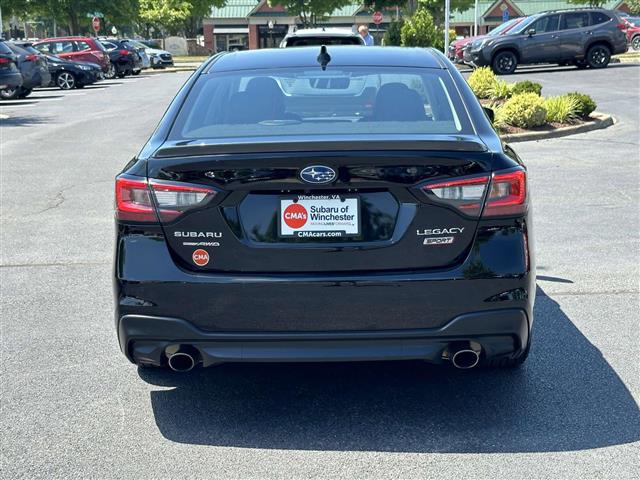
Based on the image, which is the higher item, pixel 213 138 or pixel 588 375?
pixel 213 138

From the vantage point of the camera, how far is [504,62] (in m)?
30.7

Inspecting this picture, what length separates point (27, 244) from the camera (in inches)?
331

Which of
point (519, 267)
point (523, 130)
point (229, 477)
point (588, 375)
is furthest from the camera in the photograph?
point (523, 130)

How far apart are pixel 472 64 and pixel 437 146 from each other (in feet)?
91.0

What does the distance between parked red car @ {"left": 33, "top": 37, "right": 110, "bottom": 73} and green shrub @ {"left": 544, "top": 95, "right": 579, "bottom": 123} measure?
23527 millimetres

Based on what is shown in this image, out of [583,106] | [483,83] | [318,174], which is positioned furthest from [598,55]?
[318,174]

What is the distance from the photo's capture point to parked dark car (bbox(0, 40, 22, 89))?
2541cm

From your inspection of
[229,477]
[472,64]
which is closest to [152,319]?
[229,477]

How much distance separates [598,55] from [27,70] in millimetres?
18104

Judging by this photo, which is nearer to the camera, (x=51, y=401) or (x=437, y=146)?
(x=437, y=146)

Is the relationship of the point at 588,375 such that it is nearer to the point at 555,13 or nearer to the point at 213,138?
the point at 213,138

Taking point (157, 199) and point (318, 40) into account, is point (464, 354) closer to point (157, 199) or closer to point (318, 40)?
point (157, 199)

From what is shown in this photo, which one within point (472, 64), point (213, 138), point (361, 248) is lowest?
point (472, 64)

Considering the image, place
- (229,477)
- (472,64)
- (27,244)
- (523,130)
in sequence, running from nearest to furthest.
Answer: (229,477) < (27,244) < (523,130) < (472,64)
